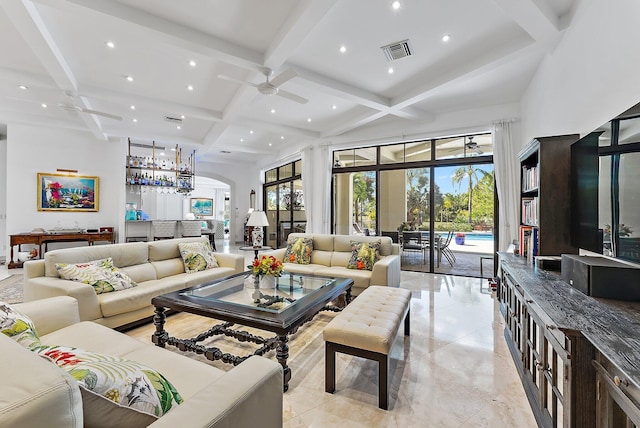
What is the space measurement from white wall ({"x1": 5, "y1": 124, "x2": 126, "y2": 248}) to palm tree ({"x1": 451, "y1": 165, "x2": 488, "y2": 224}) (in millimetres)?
7986

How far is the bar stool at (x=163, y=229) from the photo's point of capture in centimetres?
812

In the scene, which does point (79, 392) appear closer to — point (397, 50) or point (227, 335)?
point (227, 335)

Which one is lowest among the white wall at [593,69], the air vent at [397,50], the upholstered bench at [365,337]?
the upholstered bench at [365,337]

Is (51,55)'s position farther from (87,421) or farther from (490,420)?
(490,420)

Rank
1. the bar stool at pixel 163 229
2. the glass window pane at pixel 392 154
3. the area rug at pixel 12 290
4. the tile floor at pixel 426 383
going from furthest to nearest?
the bar stool at pixel 163 229 → the glass window pane at pixel 392 154 → the area rug at pixel 12 290 → the tile floor at pixel 426 383

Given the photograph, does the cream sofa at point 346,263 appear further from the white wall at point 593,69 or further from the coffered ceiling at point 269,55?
the white wall at point 593,69

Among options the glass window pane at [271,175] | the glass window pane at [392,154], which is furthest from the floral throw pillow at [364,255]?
the glass window pane at [271,175]

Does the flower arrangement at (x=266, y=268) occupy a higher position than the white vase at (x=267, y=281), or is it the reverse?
the flower arrangement at (x=266, y=268)

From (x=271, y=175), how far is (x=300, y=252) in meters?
6.57

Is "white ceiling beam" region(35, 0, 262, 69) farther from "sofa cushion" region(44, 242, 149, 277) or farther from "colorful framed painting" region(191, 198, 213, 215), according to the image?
"colorful framed painting" region(191, 198, 213, 215)

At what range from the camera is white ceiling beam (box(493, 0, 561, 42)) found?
2.70 meters

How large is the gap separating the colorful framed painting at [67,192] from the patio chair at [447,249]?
27.8 ft

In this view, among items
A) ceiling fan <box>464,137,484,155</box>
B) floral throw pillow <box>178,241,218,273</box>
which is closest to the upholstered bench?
floral throw pillow <box>178,241,218,273</box>

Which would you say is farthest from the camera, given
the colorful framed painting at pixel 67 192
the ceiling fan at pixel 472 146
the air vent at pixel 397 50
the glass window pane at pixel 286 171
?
the glass window pane at pixel 286 171
